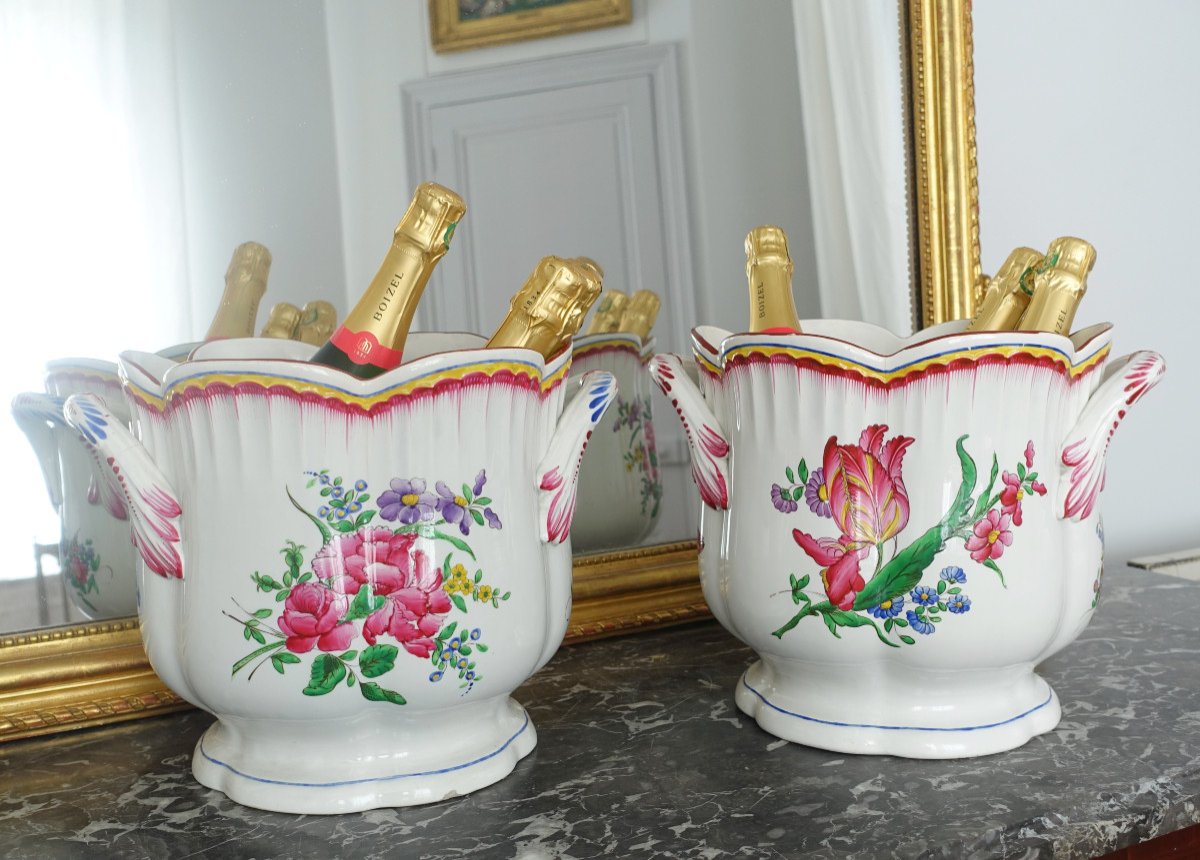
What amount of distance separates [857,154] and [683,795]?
57 cm

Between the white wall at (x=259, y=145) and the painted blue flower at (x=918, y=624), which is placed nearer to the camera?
the painted blue flower at (x=918, y=624)

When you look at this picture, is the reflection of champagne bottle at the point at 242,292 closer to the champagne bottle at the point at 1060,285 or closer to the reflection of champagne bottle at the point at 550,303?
the reflection of champagne bottle at the point at 550,303

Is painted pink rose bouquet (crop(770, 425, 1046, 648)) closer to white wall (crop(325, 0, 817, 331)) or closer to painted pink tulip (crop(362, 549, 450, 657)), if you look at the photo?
painted pink tulip (crop(362, 549, 450, 657))

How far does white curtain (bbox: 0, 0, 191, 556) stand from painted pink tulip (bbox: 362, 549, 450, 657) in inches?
11.3

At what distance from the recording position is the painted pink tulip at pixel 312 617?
500 mm

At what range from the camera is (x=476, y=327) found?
77cm

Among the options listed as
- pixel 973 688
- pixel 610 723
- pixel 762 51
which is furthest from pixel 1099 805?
pixel 762 51

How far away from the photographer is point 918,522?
546mm

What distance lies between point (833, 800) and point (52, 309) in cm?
53

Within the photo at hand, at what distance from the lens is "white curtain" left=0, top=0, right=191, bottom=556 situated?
676mm

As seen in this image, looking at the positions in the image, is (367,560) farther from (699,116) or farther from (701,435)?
(699,116)

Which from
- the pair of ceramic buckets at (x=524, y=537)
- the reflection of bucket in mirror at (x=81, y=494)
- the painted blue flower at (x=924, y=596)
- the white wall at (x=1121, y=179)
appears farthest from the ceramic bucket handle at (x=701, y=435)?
the white wall at (x=1121, y=179)

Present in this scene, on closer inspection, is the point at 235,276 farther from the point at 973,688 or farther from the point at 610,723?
the point at 973,688

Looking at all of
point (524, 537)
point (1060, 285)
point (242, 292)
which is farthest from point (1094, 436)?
point (242, 292)
